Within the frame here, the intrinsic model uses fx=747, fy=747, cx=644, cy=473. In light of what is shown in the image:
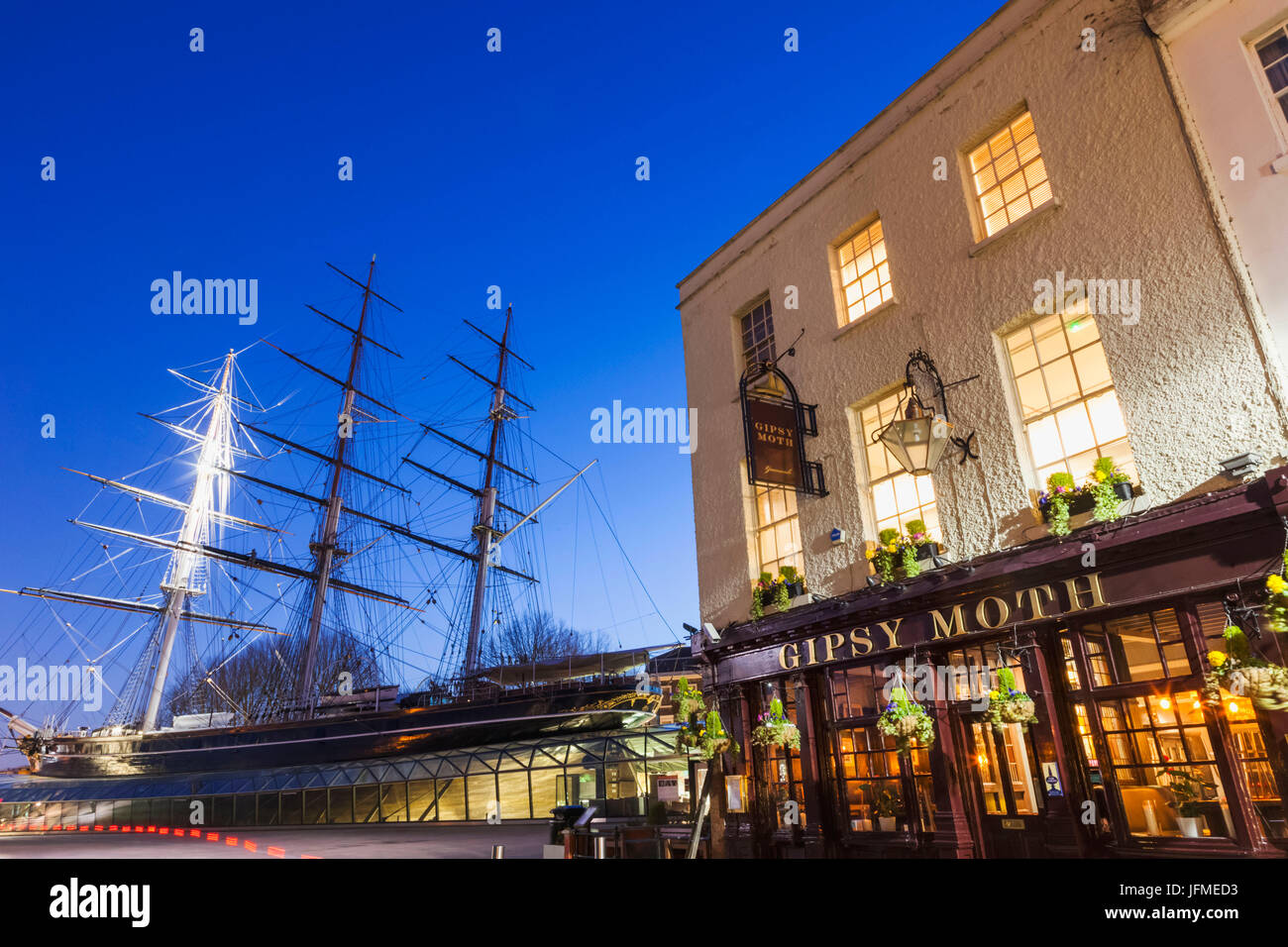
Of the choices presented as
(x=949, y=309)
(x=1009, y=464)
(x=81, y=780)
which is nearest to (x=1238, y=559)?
(x=1009, y=464)

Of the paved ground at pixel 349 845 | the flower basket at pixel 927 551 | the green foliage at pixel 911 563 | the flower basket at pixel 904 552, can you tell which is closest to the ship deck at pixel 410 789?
the paved ground at pixel 349 845

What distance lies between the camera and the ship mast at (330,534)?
127ft

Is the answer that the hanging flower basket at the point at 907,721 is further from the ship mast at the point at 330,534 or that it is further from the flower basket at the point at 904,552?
the ship mast at the point at 330,534

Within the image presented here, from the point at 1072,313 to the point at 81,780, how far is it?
49444 mm

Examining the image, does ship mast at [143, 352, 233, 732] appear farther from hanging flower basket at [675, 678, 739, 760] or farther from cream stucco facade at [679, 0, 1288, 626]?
cream stucco facade at [679, 0, 1288, 626]

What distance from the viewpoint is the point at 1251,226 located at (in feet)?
26.1

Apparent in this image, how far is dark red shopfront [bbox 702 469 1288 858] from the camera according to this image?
738cm

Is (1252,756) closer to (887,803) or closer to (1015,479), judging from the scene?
(1015,479)

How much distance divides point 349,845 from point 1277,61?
72.9ft

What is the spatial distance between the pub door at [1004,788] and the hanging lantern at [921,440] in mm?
3285

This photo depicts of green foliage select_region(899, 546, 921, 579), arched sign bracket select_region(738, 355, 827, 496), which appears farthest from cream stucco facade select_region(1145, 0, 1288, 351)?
arched sign bracket select_region(738, 355, 827, 496)

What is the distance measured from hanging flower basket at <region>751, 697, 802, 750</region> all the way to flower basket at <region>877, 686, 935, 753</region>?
1611mm

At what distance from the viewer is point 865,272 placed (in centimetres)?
1247
